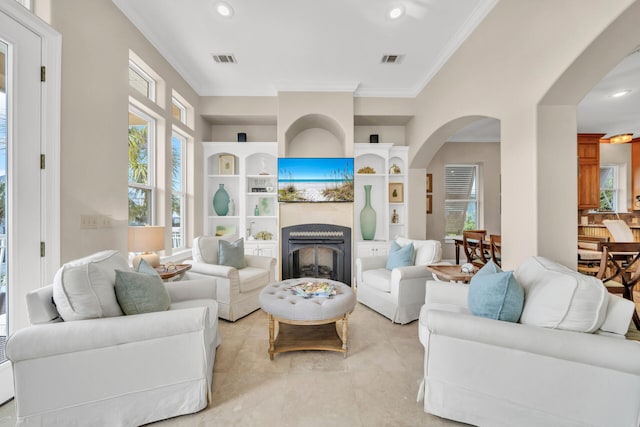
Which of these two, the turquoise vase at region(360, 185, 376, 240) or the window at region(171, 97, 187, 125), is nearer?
the window at region(171, 97, 187, 125)

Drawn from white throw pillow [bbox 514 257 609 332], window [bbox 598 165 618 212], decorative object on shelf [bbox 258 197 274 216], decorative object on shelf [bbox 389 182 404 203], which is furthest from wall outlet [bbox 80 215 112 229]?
window [bbox 598 165 618 212]

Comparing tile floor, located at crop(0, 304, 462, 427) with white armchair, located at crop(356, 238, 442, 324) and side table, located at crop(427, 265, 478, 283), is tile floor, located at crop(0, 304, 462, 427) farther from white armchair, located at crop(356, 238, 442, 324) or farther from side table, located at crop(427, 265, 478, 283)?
side table, located at crop(427, 265, 478, 283)

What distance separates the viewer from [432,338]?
5.23 ft

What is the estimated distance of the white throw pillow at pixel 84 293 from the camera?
1460mm

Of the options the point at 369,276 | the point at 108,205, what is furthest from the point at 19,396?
the point at 369,276

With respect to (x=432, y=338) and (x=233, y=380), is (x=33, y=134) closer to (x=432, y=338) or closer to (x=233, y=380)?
(x=233, y=380)

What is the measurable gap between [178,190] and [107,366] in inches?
120

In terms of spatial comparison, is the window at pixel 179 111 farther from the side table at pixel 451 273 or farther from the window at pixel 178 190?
the side table at pixel 451 273

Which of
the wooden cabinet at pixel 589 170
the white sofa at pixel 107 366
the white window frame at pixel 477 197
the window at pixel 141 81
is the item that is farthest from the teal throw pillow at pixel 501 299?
the wooden cabinet at pixel 589 170

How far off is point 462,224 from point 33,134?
263 inches

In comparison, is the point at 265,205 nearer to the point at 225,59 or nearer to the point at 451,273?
the point at 225,59

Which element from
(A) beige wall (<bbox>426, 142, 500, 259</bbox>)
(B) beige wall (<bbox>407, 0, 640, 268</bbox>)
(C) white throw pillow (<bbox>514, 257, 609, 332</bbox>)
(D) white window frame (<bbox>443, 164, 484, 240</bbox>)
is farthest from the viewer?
(D) white window frame (<bbox>443, 164, 484, 240</bbox>)

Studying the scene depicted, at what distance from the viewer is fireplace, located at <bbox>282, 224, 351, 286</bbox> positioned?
432 centimetres

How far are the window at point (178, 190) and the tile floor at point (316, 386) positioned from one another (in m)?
1.96
